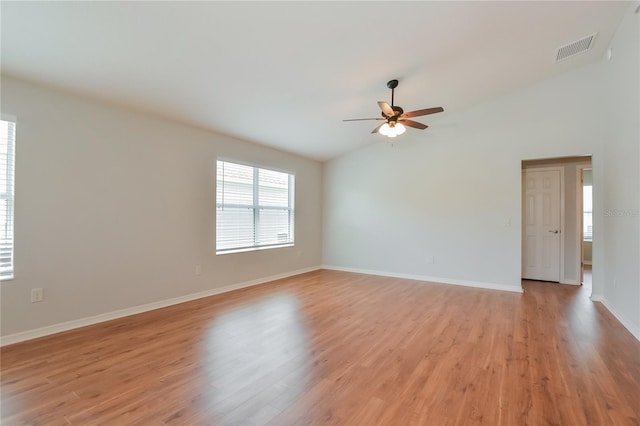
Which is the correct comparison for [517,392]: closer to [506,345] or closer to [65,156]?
[506,345]

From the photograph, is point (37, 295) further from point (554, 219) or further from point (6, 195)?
point (554, 219)

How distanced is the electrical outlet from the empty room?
0.01 metres

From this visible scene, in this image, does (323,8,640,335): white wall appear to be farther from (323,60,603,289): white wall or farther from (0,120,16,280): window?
(0,120,16,280): window

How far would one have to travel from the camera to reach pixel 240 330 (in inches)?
118

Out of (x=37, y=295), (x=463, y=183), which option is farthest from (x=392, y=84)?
(x=37, y=295)

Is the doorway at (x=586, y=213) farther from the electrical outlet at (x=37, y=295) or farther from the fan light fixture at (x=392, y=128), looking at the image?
the electrical outlet at (x=37, y=295)

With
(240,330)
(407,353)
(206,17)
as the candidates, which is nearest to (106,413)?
(240,330)

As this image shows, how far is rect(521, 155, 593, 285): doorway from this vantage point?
5.19m

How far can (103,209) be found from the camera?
3264 millimetres

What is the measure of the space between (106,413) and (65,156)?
2565mm

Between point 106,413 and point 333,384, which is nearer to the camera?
point 106,413

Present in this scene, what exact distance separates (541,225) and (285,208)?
16.0ft

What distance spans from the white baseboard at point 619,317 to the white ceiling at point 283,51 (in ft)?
10.9

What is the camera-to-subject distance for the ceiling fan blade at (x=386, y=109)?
3.21 metres
